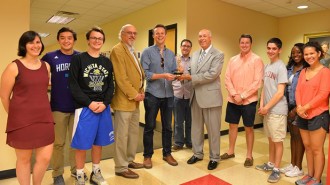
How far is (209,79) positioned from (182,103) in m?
1.08

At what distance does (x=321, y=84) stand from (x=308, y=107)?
10.4 inches

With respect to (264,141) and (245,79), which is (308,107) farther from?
(264,141)

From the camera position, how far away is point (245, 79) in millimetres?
3256

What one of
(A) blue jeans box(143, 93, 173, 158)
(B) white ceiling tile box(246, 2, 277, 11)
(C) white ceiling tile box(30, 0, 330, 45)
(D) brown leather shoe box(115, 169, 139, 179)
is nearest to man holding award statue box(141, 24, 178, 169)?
(A) blue jeans box(143, 93, 173, 158)

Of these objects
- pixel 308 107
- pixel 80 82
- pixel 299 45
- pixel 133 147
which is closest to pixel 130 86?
pixel 80 82

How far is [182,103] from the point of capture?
4.10 m

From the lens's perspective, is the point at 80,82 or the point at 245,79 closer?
the point at 80,82

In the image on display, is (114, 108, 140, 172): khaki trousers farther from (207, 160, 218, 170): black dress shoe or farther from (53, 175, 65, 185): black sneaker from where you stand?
(207, 160, 218, 170): black dress shoe

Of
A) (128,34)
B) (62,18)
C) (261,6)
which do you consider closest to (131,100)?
(128,34)

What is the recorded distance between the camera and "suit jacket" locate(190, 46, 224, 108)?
312 cm

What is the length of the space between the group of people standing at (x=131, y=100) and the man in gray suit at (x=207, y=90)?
13mm

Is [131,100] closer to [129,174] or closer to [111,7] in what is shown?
[129,174]

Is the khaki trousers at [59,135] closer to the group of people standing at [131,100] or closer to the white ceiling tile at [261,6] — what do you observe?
the group of people standing at [131,100]

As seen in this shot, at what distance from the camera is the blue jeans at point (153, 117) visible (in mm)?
Result: 3133
